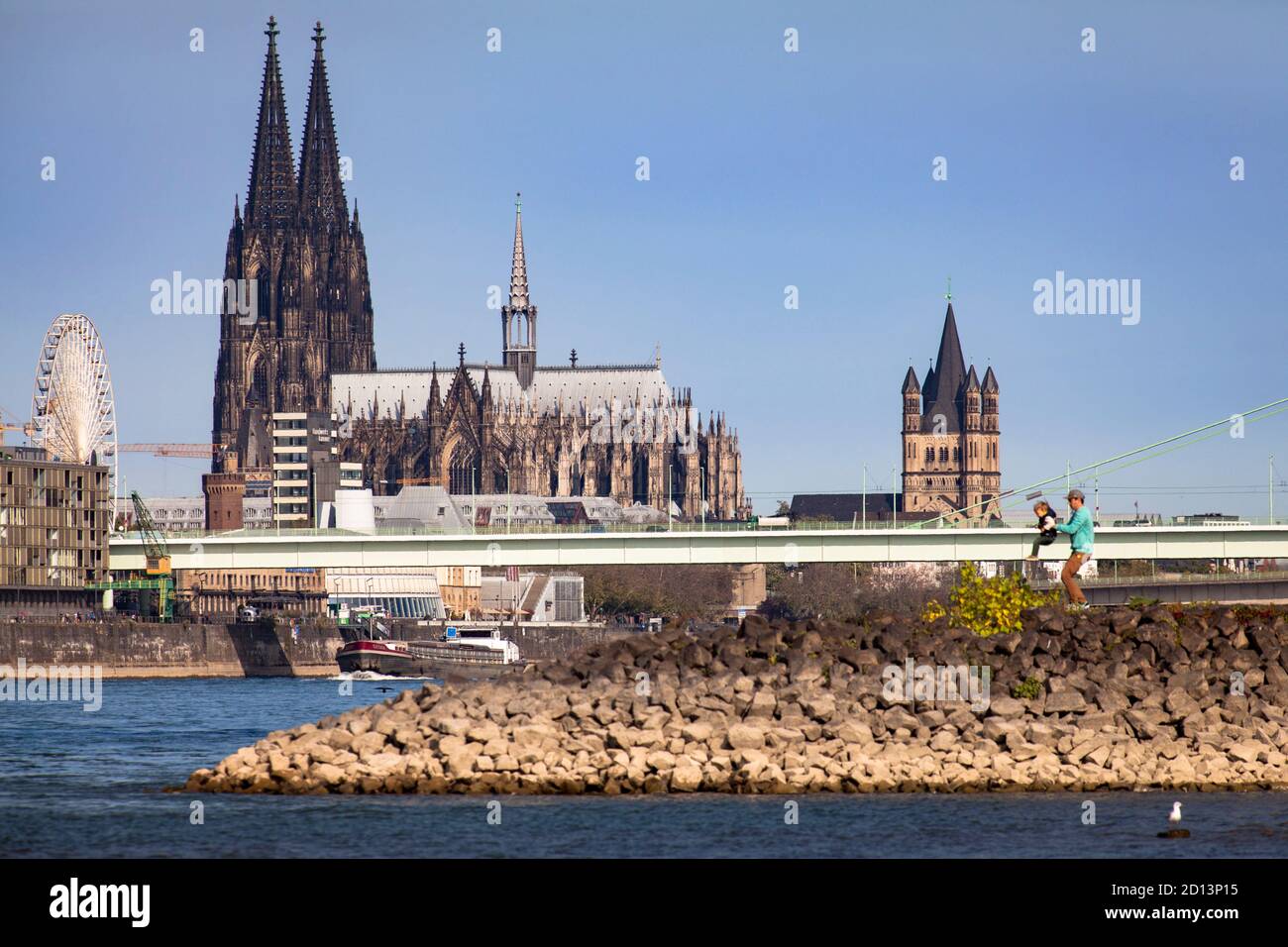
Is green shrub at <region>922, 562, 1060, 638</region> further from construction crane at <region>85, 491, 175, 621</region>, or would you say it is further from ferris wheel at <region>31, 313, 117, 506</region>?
ferris wheel at <region>31, 313, 117, 506</region>

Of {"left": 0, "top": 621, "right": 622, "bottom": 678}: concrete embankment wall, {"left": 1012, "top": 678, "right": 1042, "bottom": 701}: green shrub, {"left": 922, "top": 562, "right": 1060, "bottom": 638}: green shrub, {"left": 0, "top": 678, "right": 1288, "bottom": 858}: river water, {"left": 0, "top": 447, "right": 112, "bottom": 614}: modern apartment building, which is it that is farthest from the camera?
{"left": 0, "top": 447, "right": 112, "bottom": 614}: modern apartment building

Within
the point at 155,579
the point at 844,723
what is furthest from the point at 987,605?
the point at 155,579

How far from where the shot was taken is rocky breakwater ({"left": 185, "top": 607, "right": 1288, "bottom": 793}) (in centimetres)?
3319

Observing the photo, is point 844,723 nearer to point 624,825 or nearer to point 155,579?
point 624,825

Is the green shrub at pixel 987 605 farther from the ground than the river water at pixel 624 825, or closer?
farther from the ground

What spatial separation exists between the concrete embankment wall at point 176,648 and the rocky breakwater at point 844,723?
184 ft

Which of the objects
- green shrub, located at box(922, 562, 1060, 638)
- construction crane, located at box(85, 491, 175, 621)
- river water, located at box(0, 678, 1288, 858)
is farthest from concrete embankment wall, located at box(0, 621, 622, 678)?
river water, located at box(0, 678, 1288, 858)

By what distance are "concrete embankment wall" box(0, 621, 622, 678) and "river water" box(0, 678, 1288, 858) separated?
56.7m

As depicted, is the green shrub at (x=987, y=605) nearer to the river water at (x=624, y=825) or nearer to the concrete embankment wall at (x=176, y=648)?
the river water at (x=624, y=825)

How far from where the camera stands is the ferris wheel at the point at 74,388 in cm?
12056

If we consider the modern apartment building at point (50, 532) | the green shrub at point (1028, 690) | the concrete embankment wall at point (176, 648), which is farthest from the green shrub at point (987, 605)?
the modern apartment building at point (50, 532)
